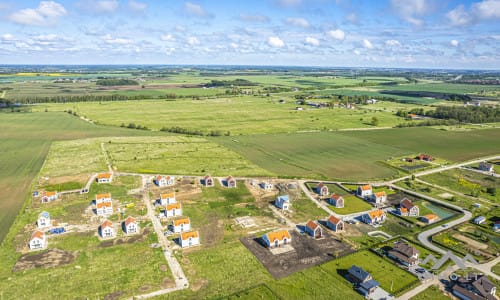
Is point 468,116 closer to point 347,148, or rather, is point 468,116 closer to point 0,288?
point 347,148

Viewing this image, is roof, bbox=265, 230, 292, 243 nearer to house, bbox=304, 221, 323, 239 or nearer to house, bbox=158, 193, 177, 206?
house, bbox=304, 221, 323, 239

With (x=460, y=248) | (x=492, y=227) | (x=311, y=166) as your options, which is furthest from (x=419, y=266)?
(x=311, y=166)

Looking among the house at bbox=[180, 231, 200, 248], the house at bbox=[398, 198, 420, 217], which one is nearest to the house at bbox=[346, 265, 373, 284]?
the house at bbox=[180, 231, 200, 248]

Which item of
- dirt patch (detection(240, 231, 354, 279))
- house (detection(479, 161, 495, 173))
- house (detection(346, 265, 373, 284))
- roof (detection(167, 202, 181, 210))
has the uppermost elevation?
house (detection(479, 161, 495, 173))

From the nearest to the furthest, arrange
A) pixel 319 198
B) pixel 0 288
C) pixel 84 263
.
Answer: pixel 0 288 → pixel 84 263 → pixel 319 198

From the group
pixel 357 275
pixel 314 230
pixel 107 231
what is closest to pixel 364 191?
pixel 314 230

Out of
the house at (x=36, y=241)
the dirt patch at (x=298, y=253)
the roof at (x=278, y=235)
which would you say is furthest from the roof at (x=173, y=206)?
the house at (x=36, y=241)

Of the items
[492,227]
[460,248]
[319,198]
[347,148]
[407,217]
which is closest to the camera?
[460,248]
